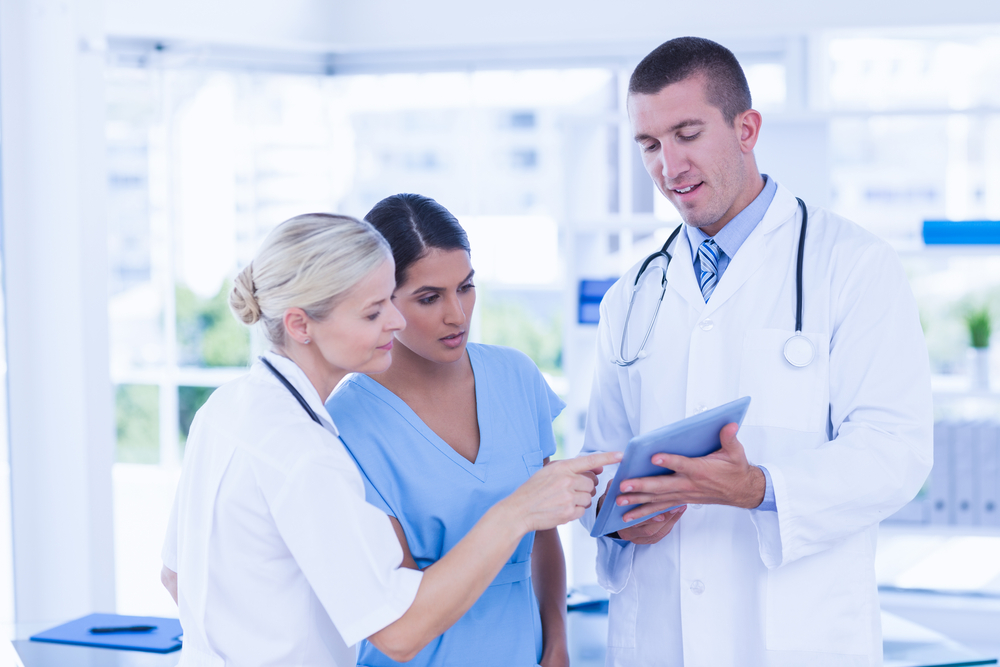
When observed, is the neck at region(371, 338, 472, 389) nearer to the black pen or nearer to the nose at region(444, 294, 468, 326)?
the nose at region(444, 294, 468, 326)

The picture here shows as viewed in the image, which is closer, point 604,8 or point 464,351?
point 464,351

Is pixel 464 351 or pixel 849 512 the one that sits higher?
pixel 464 351

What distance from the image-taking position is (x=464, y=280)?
1494 mm

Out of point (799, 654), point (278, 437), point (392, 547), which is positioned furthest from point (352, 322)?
point (799, 654)

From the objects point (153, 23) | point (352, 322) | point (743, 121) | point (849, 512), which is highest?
point (153, 23)

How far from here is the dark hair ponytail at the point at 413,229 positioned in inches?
57.2

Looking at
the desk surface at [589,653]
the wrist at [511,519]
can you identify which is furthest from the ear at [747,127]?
the desk surface at [589,653]

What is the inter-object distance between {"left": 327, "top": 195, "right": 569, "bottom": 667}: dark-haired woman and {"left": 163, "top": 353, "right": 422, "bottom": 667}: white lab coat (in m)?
0.22

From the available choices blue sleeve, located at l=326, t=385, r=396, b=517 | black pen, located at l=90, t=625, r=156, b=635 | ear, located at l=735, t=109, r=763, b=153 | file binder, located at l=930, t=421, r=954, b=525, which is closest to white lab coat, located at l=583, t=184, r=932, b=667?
ear, located at l=735, t=109, r=763, b=153

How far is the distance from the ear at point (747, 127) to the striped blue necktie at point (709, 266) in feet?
0.56

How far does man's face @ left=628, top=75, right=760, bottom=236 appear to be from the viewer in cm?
146

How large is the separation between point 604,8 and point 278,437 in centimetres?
333

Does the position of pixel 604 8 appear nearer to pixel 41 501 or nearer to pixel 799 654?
pixel 41 501

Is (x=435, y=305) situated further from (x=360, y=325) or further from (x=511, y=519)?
(x=511, y=519)
